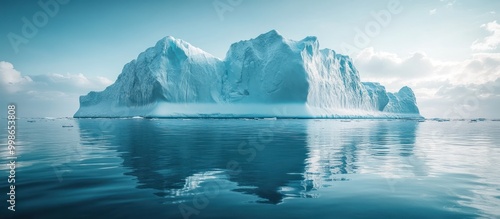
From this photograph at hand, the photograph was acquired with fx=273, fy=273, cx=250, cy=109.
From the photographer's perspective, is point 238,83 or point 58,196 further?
point 238,83

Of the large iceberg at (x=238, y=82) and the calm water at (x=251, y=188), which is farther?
the large iceberg at (x=238, y=82)

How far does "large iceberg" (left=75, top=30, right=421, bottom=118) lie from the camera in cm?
7306

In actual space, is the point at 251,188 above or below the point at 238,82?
below

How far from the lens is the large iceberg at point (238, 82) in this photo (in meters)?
73.1

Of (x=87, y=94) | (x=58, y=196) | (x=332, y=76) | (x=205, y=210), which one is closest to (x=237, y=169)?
(x=205, y=210)

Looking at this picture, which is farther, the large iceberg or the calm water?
the large iceberg

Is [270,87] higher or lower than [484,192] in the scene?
higher

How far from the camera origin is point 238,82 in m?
80.8

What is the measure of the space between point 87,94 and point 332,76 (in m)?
89.2

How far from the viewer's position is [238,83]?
264ft

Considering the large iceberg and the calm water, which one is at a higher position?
the large iceberg

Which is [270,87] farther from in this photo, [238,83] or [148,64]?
[148,64]

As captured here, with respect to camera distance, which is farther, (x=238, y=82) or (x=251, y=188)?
(x=238, y=82)

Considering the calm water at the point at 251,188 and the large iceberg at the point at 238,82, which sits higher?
the large iceberg at the point at 238,82
